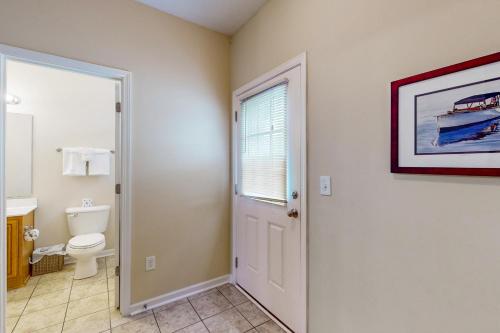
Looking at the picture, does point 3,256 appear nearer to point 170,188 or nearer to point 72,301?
point 72,301

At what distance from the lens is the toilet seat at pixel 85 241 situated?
2342mm

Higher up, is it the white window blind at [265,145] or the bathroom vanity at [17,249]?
the white window blind at [265,145]

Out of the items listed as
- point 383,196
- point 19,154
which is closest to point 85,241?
point 19,154

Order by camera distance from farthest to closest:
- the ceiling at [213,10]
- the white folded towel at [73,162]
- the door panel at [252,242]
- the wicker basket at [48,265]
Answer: the white folded towel at [73,162], the wicker basket at [48,265], the door panel at [252,242], the ceiling at [213,10]

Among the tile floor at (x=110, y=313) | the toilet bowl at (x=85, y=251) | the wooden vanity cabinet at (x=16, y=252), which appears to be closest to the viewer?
the tile floor at (x=110, y=313)

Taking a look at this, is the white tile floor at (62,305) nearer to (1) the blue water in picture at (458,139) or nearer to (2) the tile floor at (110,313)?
(2) the tile floor at (110,313)

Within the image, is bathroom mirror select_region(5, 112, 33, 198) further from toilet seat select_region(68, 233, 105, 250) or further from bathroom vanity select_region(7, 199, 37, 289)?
toilet seat select_region(68, 233, 105, 250)

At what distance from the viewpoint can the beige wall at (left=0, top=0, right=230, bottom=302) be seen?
1701mm

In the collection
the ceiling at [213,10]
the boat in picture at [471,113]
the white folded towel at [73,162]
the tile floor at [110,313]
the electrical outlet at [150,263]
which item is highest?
the ceiling at [213,10]

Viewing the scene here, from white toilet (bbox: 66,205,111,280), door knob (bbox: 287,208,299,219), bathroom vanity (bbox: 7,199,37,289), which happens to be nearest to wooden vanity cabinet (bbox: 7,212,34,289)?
bathroom vanity (bbox: 7,199,37,289)

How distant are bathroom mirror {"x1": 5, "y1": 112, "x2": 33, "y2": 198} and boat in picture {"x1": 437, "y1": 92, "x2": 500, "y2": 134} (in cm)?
383

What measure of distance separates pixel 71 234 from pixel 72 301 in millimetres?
1039

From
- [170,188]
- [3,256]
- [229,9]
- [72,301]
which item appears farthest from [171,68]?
[72,301]

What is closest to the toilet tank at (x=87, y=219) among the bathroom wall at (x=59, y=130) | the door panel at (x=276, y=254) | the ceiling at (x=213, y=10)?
the bathroom wall at (x=59, y=130)
